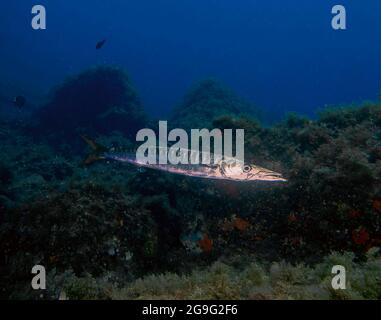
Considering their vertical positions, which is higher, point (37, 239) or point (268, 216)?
point (268, 216)

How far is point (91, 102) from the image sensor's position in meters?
24.6

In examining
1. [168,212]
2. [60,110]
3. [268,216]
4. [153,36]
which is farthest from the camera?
[153,36]

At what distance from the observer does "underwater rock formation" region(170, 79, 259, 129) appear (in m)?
20.0

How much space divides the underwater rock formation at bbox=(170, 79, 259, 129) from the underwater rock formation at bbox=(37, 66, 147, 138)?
386cm

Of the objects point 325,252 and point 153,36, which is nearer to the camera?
point 325,252

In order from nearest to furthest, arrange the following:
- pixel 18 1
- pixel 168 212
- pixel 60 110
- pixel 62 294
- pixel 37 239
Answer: pixel 62 294
pixel 37 239
pixel 168 212
pixel 60 110
pixel 18 1

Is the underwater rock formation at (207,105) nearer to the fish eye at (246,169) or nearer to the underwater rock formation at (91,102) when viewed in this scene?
the underwater rock formation at (91,102)

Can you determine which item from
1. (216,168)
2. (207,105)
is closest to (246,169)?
(216,168)

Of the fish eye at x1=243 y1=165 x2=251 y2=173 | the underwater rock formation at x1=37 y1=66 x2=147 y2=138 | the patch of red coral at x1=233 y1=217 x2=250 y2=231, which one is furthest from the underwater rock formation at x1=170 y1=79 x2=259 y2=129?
the fish eye at x1=243 y1=165 x2=251 y2=173

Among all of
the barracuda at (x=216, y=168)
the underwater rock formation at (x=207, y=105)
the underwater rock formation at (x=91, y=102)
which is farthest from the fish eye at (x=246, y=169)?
the underwater rock formation at (x=91, y=102)

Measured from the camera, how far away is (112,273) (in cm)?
578
